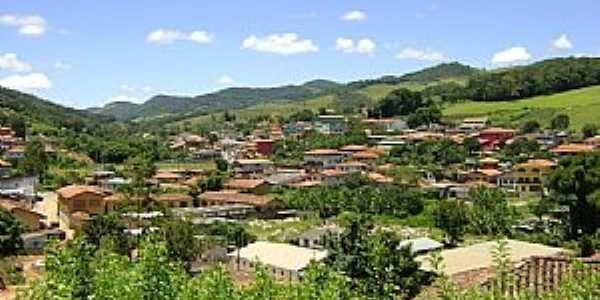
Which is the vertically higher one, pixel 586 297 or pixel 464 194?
pixel 586 297

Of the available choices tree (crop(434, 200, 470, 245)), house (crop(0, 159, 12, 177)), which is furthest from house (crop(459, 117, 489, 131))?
house (crop(0, 159, 12, 177))

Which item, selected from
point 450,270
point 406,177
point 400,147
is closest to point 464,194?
point 406,177

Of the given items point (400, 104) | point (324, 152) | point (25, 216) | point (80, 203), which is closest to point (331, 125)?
point (400, 104)

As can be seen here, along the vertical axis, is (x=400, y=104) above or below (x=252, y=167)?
above

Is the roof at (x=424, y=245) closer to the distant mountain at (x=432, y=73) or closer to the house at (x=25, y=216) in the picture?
the house at (x=25, y=216)

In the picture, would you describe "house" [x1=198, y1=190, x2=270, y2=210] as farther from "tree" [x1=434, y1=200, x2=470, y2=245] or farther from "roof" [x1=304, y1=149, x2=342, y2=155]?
"roof" [x1=304, y1=149, x2=342, y2=155]

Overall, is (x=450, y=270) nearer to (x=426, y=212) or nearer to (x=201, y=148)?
(x=426, y=212)

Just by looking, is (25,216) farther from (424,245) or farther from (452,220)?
(452,220)
